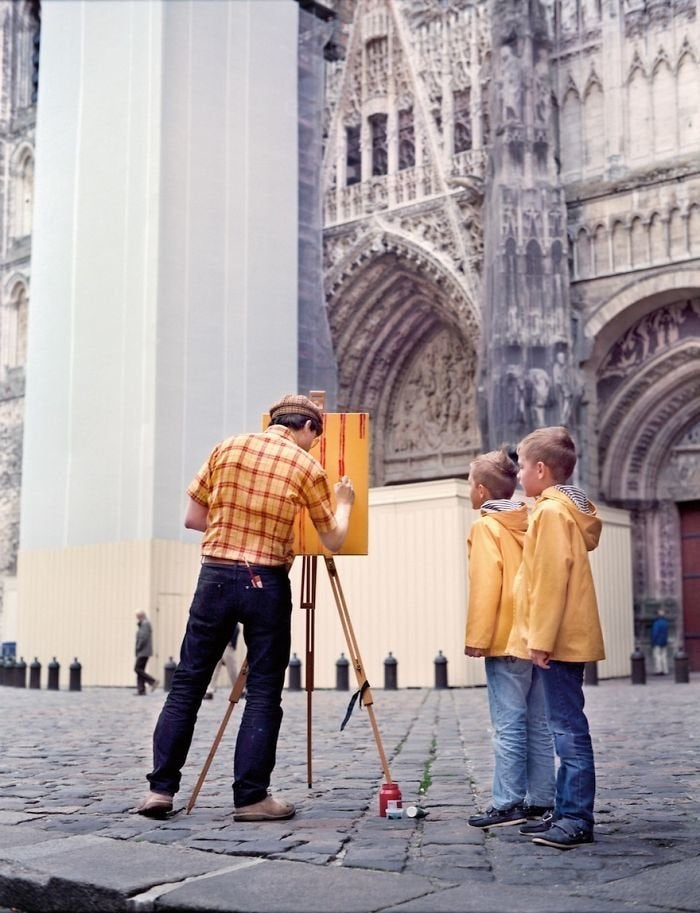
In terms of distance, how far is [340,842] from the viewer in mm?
3629

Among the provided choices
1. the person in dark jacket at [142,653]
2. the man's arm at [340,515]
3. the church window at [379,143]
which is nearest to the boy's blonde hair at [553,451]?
the man's arm at [340,515]

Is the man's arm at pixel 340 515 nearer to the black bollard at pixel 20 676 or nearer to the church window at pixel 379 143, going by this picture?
the black bollard at pixel 20 676

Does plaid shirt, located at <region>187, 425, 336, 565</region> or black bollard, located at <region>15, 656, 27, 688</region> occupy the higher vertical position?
plaid shirt, located at <region>187, 425, 336, 565</region>

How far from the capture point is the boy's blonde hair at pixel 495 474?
4227mm

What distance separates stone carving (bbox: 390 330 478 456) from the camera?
972 inches

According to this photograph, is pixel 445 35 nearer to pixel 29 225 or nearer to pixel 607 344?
pixel 607 344

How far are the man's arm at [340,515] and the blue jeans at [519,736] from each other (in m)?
0.70

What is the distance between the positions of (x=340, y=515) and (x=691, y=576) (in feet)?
60.9

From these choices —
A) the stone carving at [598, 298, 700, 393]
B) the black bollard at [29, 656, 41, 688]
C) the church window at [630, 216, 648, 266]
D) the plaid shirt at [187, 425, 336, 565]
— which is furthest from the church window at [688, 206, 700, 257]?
the plaid shirt at [187, 425, 336, 565]

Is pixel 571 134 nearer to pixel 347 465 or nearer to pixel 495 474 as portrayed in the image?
pixel 347 465

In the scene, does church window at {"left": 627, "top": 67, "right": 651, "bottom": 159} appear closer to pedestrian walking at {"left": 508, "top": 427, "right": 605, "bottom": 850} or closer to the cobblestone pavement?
the cobblestone pavement

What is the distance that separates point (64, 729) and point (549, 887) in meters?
6.71

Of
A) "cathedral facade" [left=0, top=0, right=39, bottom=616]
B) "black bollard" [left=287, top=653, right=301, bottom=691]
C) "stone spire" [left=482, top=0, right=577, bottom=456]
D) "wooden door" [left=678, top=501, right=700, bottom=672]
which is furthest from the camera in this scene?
"cathedral facade" [left=0, top=0, right=39, bottom=616]

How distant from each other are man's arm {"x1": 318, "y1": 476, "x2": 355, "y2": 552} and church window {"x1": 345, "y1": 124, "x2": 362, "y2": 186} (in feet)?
69.5
